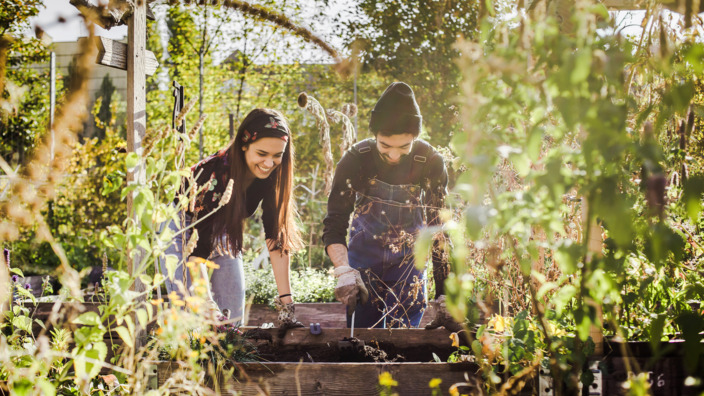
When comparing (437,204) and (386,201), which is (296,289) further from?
(437,204)

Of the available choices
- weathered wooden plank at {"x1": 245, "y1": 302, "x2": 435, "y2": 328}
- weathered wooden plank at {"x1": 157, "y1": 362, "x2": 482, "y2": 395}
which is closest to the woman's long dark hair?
weathered wooden plank at {"x1": 157, "y1": 362, "x2": 482, "y2": 395}

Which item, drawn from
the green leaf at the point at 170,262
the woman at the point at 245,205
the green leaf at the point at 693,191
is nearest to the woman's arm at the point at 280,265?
the woman at the point at 245,205

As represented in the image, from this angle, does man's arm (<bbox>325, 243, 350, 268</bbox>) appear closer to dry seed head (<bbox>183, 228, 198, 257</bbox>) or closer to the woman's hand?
the woman's hand

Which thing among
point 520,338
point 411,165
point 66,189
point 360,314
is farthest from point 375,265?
point 66,189

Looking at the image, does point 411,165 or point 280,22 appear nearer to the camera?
point 411,165

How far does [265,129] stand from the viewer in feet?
8.41

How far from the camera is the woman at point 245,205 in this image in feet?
8.29

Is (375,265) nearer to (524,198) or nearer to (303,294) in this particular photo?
(303,294)

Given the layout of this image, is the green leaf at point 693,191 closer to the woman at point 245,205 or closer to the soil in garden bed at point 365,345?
the soil in garden bed at point 365,345

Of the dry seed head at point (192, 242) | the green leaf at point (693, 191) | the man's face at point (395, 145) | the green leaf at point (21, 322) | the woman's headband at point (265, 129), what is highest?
the woman's headband at point (265, 129)

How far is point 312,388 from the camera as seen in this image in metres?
1.75

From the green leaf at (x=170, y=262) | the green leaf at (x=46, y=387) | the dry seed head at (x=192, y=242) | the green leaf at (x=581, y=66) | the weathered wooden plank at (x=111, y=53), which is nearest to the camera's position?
the green leaf at (x=581, y=66)

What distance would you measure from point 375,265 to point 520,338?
143 centimetres

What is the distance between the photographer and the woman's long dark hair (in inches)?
101
